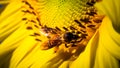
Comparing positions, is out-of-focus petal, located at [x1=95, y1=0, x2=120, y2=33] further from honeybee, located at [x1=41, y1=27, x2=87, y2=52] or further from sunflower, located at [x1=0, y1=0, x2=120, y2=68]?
honeybee, located at [x1=41, y1=27, x2=87, y2=52]

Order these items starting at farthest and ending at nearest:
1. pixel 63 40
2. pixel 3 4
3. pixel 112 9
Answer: pixel 3 4
pixel 63 40
pixel 112 9

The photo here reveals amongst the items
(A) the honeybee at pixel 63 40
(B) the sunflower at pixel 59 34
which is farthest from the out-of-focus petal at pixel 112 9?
(A) the honeybee at pixel 63 40

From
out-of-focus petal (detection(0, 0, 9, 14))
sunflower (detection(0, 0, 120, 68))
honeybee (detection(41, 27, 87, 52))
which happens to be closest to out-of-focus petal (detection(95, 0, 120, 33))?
sunflower (detection(0, 0, 120, 68))

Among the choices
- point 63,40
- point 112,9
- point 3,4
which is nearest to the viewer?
point 112,9

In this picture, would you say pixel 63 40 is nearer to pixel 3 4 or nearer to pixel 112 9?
pixel 112 9

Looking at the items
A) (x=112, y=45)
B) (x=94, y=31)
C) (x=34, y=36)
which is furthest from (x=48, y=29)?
(x=112, y=45)

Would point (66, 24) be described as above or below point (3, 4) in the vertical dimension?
below

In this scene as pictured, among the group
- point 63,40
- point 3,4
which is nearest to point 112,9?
point 63,40

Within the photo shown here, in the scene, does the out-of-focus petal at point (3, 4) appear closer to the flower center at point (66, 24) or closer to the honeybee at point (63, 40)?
the flower center at point (66, 24)

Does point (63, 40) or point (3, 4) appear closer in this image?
point (63, 40)
